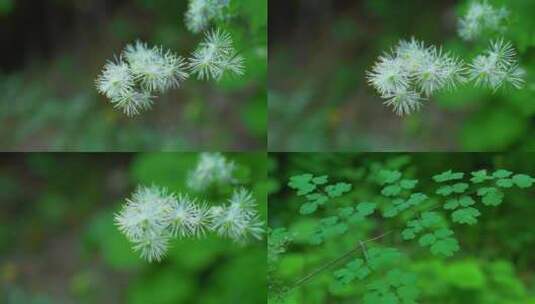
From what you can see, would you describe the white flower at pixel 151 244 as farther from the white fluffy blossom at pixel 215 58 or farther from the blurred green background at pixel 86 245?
the blurred green background at pixel 86 245

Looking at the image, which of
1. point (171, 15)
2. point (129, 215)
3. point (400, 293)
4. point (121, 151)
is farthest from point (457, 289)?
point (171, 15)

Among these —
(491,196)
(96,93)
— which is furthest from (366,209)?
(96,93)

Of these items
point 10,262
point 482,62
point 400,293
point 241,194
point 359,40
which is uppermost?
point 359,40

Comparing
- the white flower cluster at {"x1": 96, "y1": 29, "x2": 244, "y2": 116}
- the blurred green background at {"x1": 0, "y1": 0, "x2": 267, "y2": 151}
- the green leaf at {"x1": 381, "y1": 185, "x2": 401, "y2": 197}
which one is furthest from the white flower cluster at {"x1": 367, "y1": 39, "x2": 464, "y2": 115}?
the blurred green background at {"x1": 0, "y1": 0, "x2": 267, "y2": 151}

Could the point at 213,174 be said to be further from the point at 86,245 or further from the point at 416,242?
the point at 86,245

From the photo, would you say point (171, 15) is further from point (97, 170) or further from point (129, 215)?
point (129, 215)

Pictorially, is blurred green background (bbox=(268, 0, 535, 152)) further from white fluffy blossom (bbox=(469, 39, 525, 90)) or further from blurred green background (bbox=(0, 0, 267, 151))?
white fluffy blossom (bbox=(469, 39, 525, 90))
